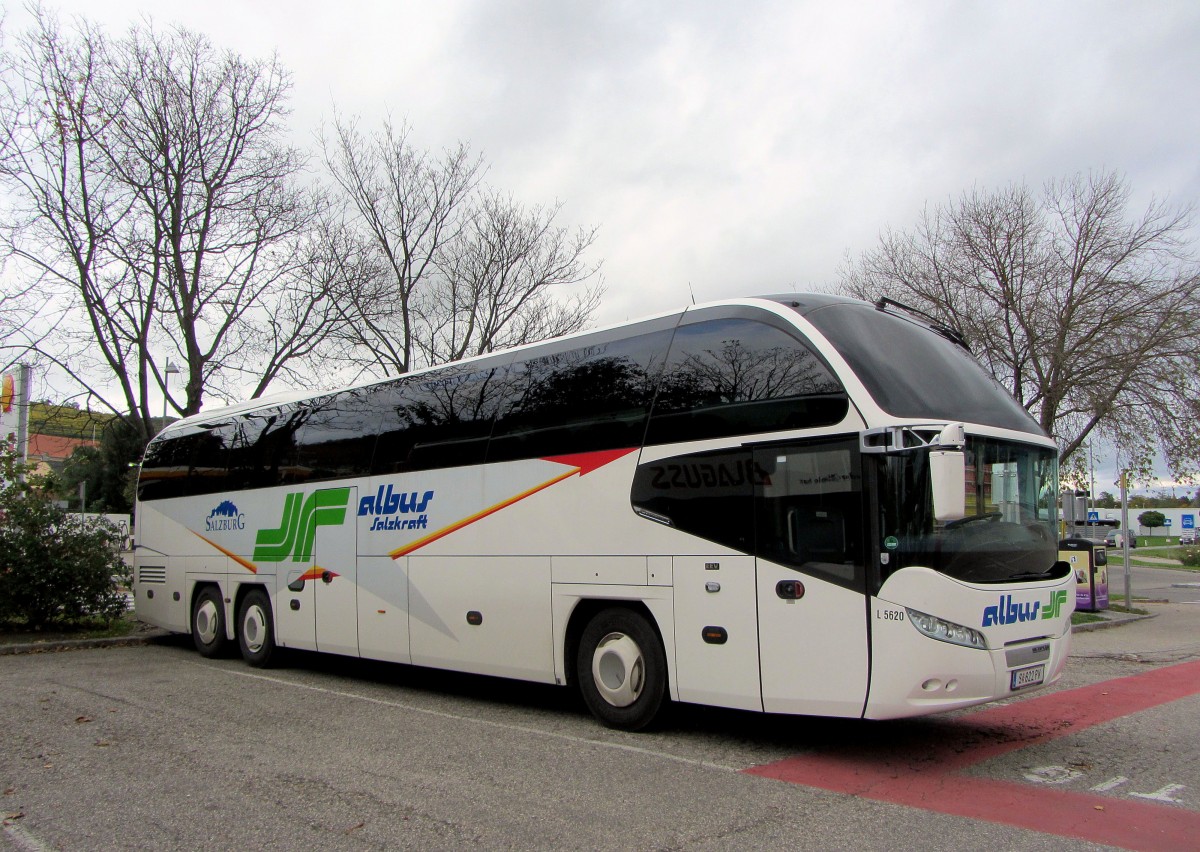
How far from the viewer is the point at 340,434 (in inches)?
432

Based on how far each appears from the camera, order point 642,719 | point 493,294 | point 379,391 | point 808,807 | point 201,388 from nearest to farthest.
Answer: point 808,807 < point 642,719 < point 379,391 < point 201,388 < point 493,294

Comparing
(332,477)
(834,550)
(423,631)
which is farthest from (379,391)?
(834,550)

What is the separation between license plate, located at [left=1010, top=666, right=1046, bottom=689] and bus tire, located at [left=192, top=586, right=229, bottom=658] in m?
10.6

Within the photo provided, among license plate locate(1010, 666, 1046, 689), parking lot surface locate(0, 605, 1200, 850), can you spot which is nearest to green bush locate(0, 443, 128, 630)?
Result: parking lot surface locate(0, 605, 1200, 850)

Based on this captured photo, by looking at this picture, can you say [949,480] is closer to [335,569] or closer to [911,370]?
[911,370]

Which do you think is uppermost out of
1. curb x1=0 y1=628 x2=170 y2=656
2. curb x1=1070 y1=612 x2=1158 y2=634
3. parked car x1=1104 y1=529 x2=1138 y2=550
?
curb x1=0 y1=628 x2=170 y2=656

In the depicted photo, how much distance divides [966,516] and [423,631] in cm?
578

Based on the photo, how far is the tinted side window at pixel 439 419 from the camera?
920 centimetres

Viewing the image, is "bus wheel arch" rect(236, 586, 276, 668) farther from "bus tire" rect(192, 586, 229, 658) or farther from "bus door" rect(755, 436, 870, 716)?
"bus door" rect(755, 436, 870, 716)

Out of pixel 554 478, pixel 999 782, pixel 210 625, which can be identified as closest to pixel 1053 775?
pixel 999 782

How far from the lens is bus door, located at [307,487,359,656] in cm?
1064

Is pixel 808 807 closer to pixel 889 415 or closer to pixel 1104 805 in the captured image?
pixel 1104 805

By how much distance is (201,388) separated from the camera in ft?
57.9

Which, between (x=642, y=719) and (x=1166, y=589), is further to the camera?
(x=1166, y=589)
